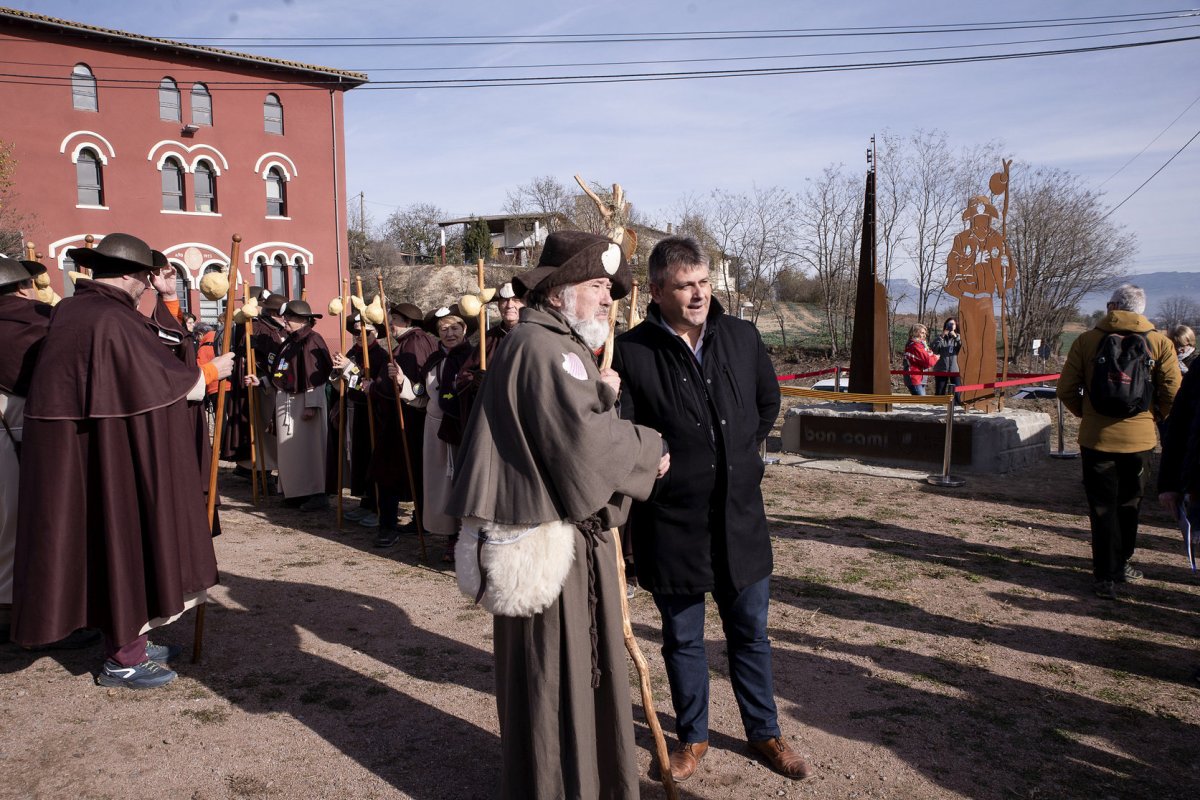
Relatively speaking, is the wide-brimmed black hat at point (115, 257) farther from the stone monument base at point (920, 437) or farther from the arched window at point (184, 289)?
the arched window at point (184, 289)

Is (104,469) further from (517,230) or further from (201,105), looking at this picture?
(517,230)

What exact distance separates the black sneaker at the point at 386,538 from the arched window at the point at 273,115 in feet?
85.9

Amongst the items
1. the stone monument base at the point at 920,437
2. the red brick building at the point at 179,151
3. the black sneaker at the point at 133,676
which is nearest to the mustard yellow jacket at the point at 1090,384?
the stone monument base at the point at 920,437

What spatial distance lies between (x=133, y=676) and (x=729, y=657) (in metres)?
2.91

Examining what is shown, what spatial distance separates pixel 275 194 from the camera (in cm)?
2923

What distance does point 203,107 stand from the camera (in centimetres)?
2800

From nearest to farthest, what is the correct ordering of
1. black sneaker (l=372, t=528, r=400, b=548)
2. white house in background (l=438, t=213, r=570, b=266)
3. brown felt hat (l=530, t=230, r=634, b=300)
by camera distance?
brown felt hat (l=530, t=230, r=634, b=300) < black sneaker (l=372, t=528, r=400, b=548) < white house in background (l=438, t=213, r=570, b=266)

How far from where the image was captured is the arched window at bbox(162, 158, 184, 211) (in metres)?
27.2

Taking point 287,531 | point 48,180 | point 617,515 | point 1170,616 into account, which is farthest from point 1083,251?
point 48,180

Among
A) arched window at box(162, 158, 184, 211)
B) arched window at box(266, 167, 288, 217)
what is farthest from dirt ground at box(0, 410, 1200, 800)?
arched window at box(266, 167, 288, 217)

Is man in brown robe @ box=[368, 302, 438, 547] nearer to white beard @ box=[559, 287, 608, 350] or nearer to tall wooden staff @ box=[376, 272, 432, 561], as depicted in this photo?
tall wooden staff @ box=[376, 272, 432, 561]

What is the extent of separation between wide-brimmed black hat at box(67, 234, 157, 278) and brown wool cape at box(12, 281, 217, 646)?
8 cm

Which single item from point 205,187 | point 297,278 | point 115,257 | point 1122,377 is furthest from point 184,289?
point 1122,377

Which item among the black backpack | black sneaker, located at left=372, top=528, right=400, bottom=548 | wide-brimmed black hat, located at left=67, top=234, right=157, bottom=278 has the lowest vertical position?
black sneaker, located at left=372, top=528, right=400, bottom=548
